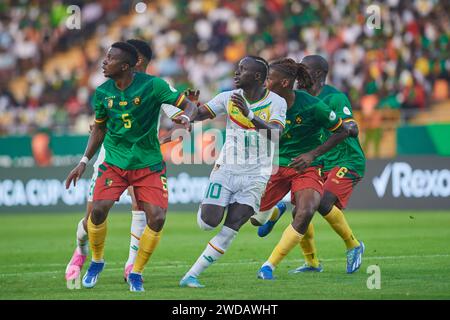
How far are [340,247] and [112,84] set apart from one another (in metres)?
6.11

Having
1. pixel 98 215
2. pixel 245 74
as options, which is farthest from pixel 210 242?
pixel 245 74

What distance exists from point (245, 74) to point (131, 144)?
1438 mm

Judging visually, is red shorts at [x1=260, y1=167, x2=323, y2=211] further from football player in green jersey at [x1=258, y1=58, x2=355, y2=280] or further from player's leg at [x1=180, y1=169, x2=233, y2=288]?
player's leg at [x1=180, y1=169, x2=233, y2=288]

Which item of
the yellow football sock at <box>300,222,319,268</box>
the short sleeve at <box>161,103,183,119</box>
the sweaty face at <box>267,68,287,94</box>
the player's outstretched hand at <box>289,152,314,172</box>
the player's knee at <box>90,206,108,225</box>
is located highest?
the sweaty face at <box>267,68,287,94</box>

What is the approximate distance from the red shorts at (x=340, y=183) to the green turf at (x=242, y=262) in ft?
2.92

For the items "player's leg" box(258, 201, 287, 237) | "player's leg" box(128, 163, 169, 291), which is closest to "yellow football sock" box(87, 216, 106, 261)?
"player's leg" box(128, 163, 169, 291)

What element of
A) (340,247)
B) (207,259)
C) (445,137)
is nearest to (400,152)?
(445,137)

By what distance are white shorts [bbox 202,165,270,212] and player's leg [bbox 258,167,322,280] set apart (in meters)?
0.62

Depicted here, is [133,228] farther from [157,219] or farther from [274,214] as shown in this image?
[274,214]

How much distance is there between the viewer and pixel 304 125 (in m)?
10.8

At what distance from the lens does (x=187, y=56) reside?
29406mm

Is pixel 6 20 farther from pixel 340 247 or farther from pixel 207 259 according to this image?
pixel 207 259

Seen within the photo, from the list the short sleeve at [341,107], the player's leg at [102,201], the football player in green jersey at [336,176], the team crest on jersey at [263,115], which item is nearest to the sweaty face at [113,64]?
the player's leg at [102,201]

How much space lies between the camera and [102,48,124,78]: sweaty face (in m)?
9.61
